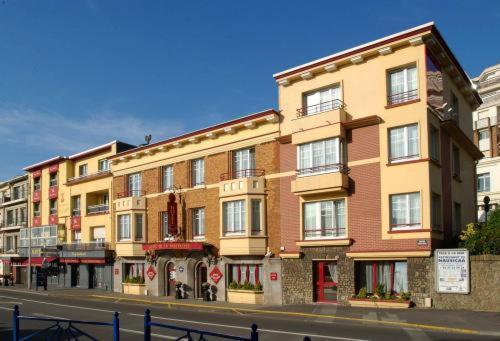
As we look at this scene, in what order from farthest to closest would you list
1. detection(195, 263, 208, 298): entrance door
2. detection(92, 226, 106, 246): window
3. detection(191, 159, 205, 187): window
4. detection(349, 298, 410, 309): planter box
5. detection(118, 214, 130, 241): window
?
detection(92, 226, 106, 246): window → detection(118, 214, 130, 241): window → detection(191, 159, 205, 187): window → detection(195, 263, 208, 298): entrance door → detection(349, 298, 410, 309): planter box

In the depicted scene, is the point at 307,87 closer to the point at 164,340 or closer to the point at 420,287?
the point at 420,287

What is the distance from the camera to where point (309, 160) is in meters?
27.6

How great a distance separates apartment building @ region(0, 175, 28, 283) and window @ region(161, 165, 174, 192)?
87.0 feet

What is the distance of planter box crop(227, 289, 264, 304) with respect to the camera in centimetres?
2941

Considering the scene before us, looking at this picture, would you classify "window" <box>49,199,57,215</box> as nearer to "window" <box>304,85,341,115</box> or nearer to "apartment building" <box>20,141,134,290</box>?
"apartment building" <box>20,141,134,290</box>

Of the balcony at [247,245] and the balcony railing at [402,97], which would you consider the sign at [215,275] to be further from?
the balcony railing at [402,97]

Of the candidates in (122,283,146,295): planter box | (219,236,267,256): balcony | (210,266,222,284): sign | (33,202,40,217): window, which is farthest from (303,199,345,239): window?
(33,202,40,217): window

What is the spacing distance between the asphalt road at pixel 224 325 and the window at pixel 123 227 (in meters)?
9.76

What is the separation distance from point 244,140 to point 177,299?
410 inches

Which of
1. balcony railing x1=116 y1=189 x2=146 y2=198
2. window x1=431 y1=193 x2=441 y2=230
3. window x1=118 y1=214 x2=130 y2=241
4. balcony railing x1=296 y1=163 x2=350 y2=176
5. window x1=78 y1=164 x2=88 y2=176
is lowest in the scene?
window x1=118 y1=214 x2=130 y2=241

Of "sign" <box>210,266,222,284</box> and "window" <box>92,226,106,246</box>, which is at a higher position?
"window" <box>92,226,106,246</box>

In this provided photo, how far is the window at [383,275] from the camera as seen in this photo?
24.5 meters

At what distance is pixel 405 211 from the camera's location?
24.4 meters

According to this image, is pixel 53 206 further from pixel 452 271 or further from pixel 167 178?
pixel 452 271
